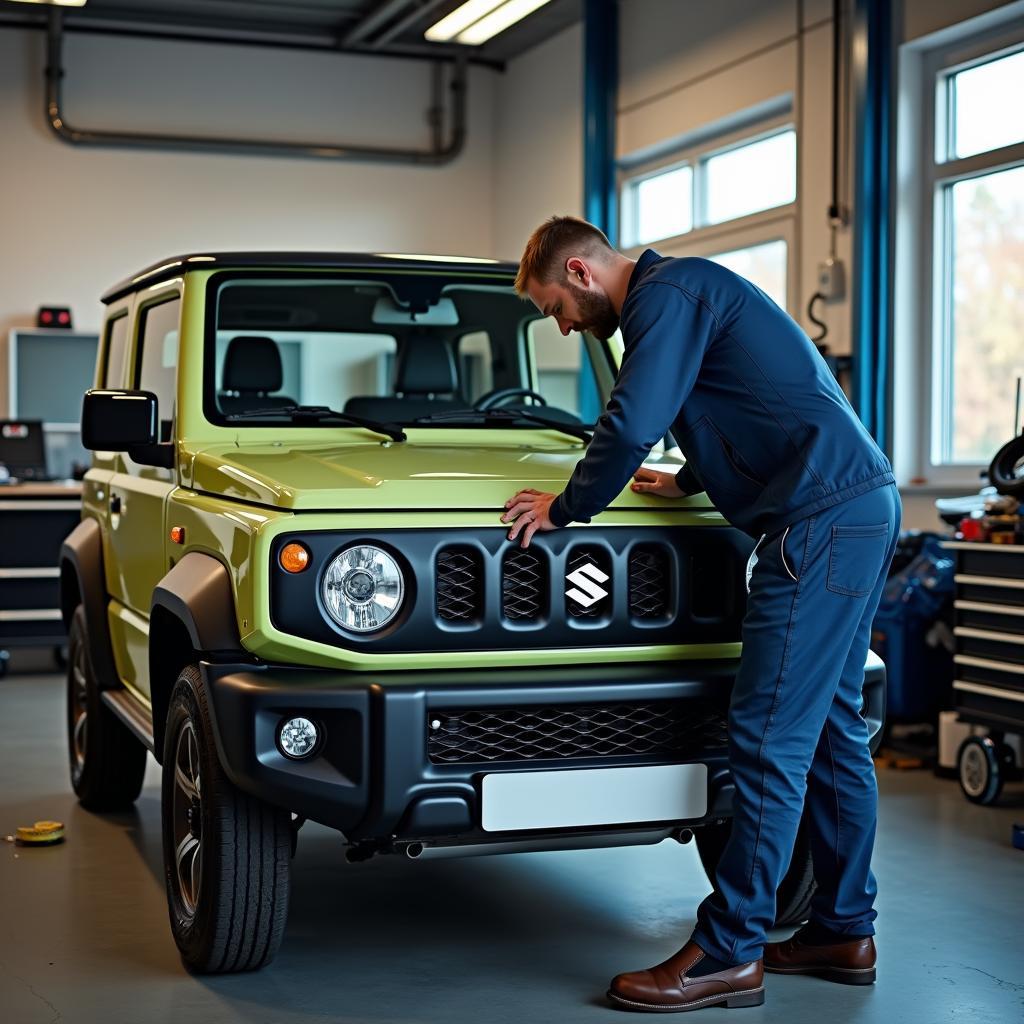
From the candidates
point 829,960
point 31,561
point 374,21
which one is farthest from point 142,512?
point 374,21

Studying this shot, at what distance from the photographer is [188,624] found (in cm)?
296

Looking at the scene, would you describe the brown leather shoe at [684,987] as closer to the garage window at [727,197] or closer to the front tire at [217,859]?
the front tire at [217,859]

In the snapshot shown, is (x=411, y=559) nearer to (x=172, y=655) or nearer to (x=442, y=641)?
(x=442, y=641)

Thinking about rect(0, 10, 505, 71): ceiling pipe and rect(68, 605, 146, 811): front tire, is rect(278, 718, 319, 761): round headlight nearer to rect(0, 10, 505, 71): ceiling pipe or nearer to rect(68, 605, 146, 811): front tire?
rect(68, 605, 146, 811): front tire

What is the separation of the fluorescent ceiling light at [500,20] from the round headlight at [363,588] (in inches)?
286

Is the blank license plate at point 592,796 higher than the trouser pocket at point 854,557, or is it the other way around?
the trouser pocket at point 854,557

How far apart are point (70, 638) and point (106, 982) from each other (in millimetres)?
1956

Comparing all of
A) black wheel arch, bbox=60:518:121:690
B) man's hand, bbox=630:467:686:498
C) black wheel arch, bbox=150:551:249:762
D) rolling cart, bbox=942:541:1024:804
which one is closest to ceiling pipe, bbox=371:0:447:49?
rolling cart, bbox=942:541:1024:804

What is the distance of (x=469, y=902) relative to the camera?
372 centimetres

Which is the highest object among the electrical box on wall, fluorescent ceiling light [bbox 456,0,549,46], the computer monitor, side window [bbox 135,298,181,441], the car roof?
fluorescent ceiling light [bbox 456,0,549,46]

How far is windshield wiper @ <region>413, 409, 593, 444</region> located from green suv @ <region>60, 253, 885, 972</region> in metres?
0.05

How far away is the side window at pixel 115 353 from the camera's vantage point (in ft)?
14.7

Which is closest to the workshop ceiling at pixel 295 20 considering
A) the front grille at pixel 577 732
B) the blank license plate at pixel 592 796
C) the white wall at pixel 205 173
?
the white wall at pixel 205 173

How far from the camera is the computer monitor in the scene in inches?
352
